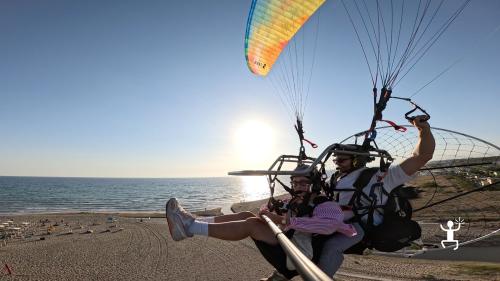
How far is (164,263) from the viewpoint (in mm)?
16375

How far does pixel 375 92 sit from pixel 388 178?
51.8 inches

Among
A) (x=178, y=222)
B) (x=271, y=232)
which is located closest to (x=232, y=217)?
(x=271, y=232)

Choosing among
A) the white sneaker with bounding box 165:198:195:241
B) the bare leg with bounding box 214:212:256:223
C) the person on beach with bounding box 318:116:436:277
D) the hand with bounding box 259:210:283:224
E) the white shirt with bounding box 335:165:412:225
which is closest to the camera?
the white sneaker with bounding box 165:198:195:241

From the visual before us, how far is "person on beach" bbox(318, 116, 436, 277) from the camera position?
4.00 meters

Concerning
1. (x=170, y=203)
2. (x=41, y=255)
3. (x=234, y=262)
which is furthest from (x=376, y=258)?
(x=41, y=255)

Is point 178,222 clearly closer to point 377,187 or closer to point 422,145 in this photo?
point 377,187

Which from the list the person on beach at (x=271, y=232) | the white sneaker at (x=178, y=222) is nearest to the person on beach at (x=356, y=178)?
the person on beach at (x=271, y=232)

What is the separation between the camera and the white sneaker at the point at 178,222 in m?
3.86

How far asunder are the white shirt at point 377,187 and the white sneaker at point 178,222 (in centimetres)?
182

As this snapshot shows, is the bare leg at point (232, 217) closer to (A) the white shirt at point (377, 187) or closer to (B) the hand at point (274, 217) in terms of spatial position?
(B) the hand at point (274, 217)

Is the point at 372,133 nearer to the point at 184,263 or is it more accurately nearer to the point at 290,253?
the point at 290,253

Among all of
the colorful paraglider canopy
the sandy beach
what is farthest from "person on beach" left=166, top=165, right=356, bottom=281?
the sandy beach

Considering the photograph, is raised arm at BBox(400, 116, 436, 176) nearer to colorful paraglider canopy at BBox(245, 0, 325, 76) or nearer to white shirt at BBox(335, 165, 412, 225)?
white shirt at BBox(335, 165, 412, 225)

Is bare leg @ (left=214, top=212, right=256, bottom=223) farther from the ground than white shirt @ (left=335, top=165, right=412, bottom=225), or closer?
closer
